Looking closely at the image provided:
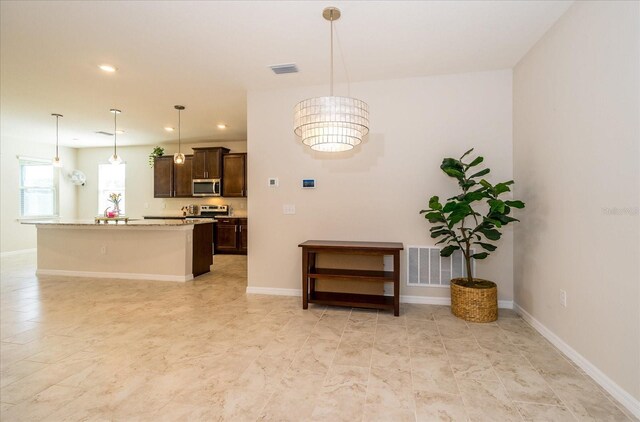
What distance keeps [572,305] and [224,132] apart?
6309mm

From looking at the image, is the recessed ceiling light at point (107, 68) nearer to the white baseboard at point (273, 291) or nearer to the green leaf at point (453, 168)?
the white baseboard at point (273, 291)

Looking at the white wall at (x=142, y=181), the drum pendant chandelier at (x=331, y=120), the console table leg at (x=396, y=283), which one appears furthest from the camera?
the white wall at (x=142, y=181)

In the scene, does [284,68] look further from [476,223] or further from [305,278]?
[476,223]

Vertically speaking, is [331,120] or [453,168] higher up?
[331,120]

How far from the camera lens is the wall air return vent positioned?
357 centimetres

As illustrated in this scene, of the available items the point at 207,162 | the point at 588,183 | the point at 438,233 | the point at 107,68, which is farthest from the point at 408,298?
the point at 207,162

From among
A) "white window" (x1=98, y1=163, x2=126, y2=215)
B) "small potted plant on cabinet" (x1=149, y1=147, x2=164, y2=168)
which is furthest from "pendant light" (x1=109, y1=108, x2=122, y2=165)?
"white window" (x1=98, y1=163, x2=126, y2=215)

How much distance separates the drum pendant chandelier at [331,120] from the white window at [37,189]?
27.2ft

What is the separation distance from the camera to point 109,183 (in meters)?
8.35

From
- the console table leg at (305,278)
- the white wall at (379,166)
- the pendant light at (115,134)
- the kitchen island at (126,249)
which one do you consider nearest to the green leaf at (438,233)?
the white wall at (379,166)

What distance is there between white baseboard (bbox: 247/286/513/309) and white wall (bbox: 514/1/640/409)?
0.46 m

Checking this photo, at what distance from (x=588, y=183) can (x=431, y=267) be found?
5.85 ft

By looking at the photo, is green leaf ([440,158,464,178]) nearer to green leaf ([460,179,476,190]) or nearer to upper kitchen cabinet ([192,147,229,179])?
green leaf ([460,179,476,190])

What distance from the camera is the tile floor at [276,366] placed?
5.74 ft
